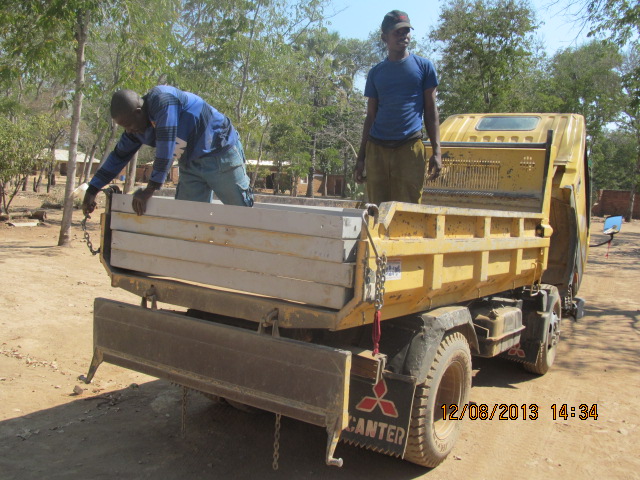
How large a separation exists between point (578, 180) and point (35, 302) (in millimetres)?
6249

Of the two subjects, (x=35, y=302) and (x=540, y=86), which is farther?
(x=540, y=86)

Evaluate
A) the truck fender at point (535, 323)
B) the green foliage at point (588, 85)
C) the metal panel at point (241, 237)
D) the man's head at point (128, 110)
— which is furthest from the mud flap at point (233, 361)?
the green foliage at point (588, 85)

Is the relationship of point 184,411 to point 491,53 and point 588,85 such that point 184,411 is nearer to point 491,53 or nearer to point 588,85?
point 491,53

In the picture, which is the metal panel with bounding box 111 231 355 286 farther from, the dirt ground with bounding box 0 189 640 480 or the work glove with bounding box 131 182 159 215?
the dirt ground with bounding box 0 189 640 480

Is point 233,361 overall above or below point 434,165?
below

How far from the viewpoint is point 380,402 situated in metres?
3.12

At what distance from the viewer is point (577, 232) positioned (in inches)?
231

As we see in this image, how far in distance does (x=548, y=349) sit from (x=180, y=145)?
4160 millimetres

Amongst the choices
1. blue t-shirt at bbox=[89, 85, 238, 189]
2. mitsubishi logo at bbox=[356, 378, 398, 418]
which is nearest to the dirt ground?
mitsubishi logo at bbox=[356, 378, 398, 418]

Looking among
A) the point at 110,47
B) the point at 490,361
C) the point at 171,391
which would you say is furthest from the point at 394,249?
the point at 110,47

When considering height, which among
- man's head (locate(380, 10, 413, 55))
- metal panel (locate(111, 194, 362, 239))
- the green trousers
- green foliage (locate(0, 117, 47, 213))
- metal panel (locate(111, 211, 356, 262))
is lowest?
metal panel (locate(111, 211, 356, 262))

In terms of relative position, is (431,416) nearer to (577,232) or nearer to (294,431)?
(294,431)

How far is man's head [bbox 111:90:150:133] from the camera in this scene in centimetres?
338

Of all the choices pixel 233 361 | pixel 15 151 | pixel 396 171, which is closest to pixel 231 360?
pixel 233 361
